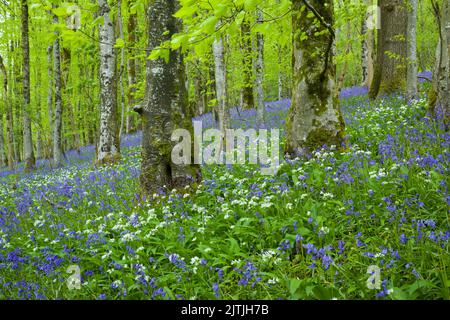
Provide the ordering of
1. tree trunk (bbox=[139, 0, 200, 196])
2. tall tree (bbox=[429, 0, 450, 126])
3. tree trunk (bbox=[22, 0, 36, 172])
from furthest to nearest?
tree trunk (bbox=[22, 0, 36, 172]) < tall tree (bbox=[429, 0, 450, 126]) < tree trunk (bbox=[139, 0, 200, 196])

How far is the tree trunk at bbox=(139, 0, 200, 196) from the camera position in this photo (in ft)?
20.8

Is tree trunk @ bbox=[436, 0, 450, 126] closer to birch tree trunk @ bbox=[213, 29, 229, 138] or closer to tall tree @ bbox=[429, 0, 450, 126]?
tall tree @ bbox=[429, 0, 450, 126]

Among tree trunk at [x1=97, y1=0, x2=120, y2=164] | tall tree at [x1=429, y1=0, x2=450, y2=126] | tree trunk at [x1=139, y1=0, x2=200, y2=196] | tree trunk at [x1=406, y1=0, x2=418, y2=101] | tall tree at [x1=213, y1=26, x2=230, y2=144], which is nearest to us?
tree trunk at [x1=139, y1=0, x2=200, y2=196]

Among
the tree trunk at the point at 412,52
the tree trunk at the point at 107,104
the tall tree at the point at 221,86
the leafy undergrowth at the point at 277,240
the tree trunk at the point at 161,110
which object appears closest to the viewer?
the leafy undergrowth at the point at 277,240

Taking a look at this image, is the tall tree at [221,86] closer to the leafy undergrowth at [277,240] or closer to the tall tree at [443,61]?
the leafy undergrowth at [277,240]

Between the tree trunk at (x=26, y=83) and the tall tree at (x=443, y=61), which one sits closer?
the tall tree at (x=443, y=61)

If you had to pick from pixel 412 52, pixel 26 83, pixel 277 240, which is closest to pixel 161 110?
pixel 277 240

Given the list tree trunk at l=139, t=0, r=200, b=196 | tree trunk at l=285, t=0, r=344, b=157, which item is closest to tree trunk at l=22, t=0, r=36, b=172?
tree trunk at l=139, t=0, r=200, b=196

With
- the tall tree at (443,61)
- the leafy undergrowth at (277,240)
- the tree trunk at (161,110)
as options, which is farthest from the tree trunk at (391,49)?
the tree trunk at (161,110)

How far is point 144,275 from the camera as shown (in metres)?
3.89

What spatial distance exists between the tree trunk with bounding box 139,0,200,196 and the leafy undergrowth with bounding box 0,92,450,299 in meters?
0.48

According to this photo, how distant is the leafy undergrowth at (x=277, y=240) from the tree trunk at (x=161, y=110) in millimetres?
482

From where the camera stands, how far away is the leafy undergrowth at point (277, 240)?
3.55 m
